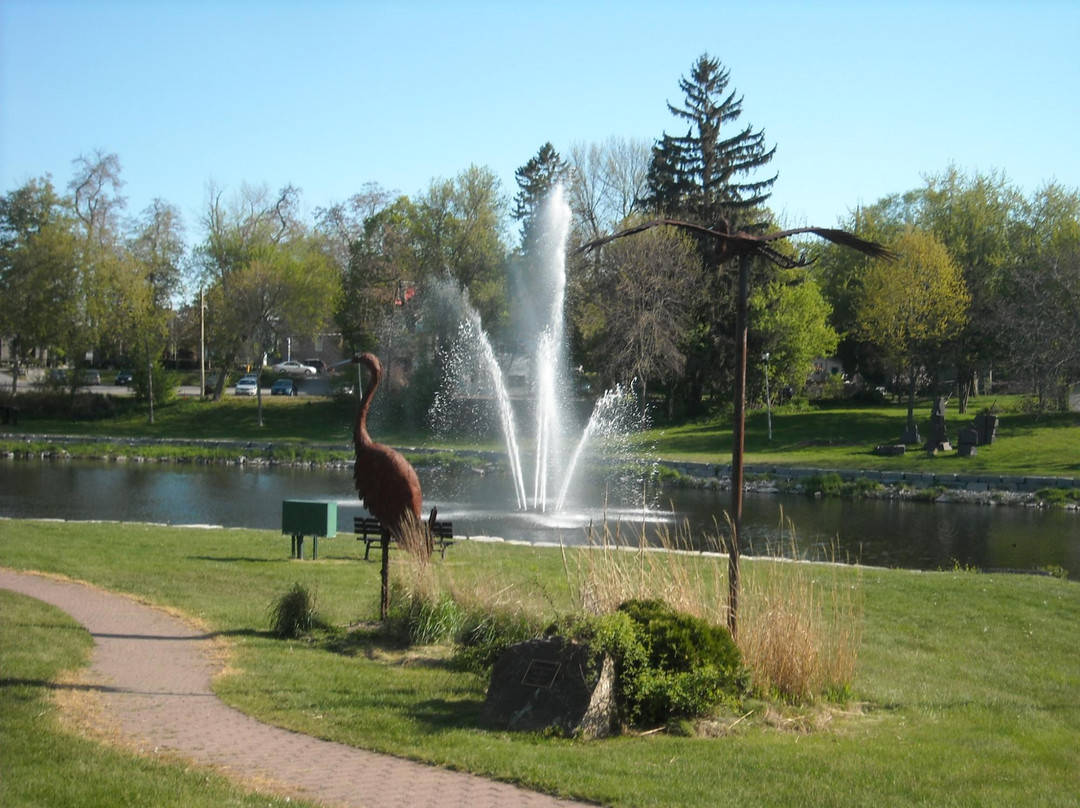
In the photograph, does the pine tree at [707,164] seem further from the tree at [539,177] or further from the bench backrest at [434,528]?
the bench backrest at [434,528]

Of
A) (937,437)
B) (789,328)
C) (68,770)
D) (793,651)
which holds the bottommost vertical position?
(68,770)

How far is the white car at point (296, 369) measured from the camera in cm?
7262

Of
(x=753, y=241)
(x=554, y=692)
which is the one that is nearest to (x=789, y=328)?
(x=753, y=241)

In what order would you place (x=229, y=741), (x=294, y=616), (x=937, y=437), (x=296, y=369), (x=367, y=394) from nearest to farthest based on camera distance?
1. (x=229, y=741)
2. (x=294, y=616)
3. (x=367, y=394)
4. (x=937, y=437)
5. (x=296, y=369)

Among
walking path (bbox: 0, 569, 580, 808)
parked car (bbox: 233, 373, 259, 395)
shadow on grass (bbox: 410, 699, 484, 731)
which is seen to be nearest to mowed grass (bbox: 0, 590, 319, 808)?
walking path (bbox: 0, 569, 580, 808)

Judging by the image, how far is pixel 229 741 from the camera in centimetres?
732

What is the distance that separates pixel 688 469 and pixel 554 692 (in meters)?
31.0

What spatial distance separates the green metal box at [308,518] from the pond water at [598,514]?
4798 millimetres

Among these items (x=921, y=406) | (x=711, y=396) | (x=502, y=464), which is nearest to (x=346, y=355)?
(x=711, y=396)

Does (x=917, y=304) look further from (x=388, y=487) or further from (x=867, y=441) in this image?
(x=388, y=487)

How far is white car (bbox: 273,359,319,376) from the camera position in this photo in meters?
72.6

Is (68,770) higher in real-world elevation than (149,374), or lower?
lower

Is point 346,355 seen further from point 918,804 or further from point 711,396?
point 918,804

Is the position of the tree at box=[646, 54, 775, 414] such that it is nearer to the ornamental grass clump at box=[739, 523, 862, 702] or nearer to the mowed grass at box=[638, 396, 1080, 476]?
the mowed grass at box=[638, 396, 1080, 476]
